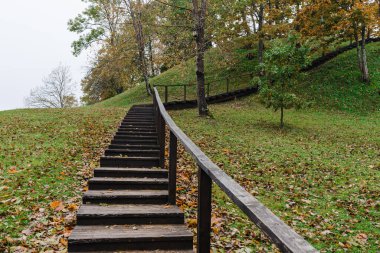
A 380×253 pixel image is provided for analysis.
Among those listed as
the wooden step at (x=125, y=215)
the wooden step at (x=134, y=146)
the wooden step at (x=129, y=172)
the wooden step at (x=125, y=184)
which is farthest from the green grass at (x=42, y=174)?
the wooden step at (x=134, y=146)

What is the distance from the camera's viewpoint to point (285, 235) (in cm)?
197

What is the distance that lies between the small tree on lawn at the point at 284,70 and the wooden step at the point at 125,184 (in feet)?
42.0

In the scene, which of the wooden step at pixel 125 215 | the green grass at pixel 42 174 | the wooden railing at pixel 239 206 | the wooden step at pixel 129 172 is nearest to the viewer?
the wooden railing at pixel 239 206

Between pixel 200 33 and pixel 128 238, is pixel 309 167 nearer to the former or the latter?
pixel 128 238

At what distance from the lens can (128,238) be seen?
442 centimetres

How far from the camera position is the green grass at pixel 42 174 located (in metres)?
5.28

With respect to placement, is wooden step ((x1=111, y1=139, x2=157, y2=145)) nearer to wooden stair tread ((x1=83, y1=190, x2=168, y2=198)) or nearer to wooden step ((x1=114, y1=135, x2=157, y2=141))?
wooden step ((x1=114, y1=135, x2=157, y2=141))

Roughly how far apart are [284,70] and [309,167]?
25.4 feet

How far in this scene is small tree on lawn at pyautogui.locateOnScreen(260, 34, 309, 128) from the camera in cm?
1752

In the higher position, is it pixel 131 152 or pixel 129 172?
pixel 131 152

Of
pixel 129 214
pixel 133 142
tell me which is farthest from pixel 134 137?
pixel 129 214

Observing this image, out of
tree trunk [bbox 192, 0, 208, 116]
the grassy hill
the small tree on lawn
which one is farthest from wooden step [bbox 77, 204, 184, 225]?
tree trunk [bbox 192, 0, 208, 116]

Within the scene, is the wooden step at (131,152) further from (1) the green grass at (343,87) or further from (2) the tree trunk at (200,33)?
(1) the green grass at (343,87)

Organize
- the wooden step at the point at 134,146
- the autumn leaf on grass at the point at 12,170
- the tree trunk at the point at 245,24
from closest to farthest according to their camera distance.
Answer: the autumn leaf on grass at the point at 12,170 → the wooden step at the point at 134,146 → the tree trunk at the point at 245,24
